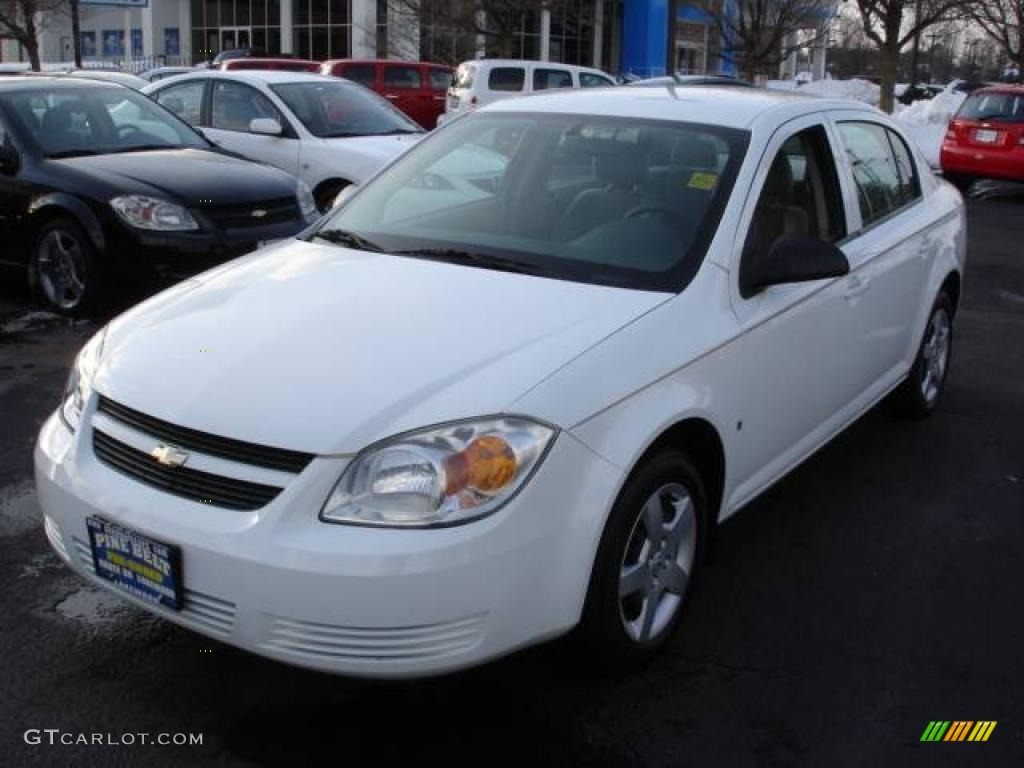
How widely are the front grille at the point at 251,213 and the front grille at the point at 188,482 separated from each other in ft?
14.8

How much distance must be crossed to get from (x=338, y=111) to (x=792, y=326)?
774 centimetres

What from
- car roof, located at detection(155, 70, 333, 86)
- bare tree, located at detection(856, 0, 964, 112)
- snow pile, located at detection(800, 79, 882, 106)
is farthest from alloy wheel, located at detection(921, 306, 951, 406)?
snow pile, located at detection(800, 79, 882, 106)

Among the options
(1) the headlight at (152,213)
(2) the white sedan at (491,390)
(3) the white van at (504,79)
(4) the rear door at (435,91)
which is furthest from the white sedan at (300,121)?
(4) the rear door at (435,91)

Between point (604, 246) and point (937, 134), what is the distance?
22442 millimetres

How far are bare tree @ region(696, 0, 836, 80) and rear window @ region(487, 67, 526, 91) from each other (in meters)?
7.05


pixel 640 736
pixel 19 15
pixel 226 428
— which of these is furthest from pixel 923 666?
pixel 19 15

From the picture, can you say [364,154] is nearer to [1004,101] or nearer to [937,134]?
[1004,101]

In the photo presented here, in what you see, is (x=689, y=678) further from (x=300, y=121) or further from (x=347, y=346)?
(x=300, y=121)

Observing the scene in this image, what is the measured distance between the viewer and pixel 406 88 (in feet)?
75.1

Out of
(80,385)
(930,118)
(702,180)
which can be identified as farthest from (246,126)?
(930,118)

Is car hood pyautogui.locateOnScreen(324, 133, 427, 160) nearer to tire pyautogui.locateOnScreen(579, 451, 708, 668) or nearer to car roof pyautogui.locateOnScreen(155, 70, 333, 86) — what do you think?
car roof pyautogui.locateOnScreen(155, 70, 333, 86)

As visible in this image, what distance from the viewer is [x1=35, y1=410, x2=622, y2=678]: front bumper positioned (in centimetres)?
266

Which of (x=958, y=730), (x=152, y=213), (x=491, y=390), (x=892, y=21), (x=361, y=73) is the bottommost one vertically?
(x=958, y=730)

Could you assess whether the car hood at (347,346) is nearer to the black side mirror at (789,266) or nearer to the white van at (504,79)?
the black side mirror at (789,266)
